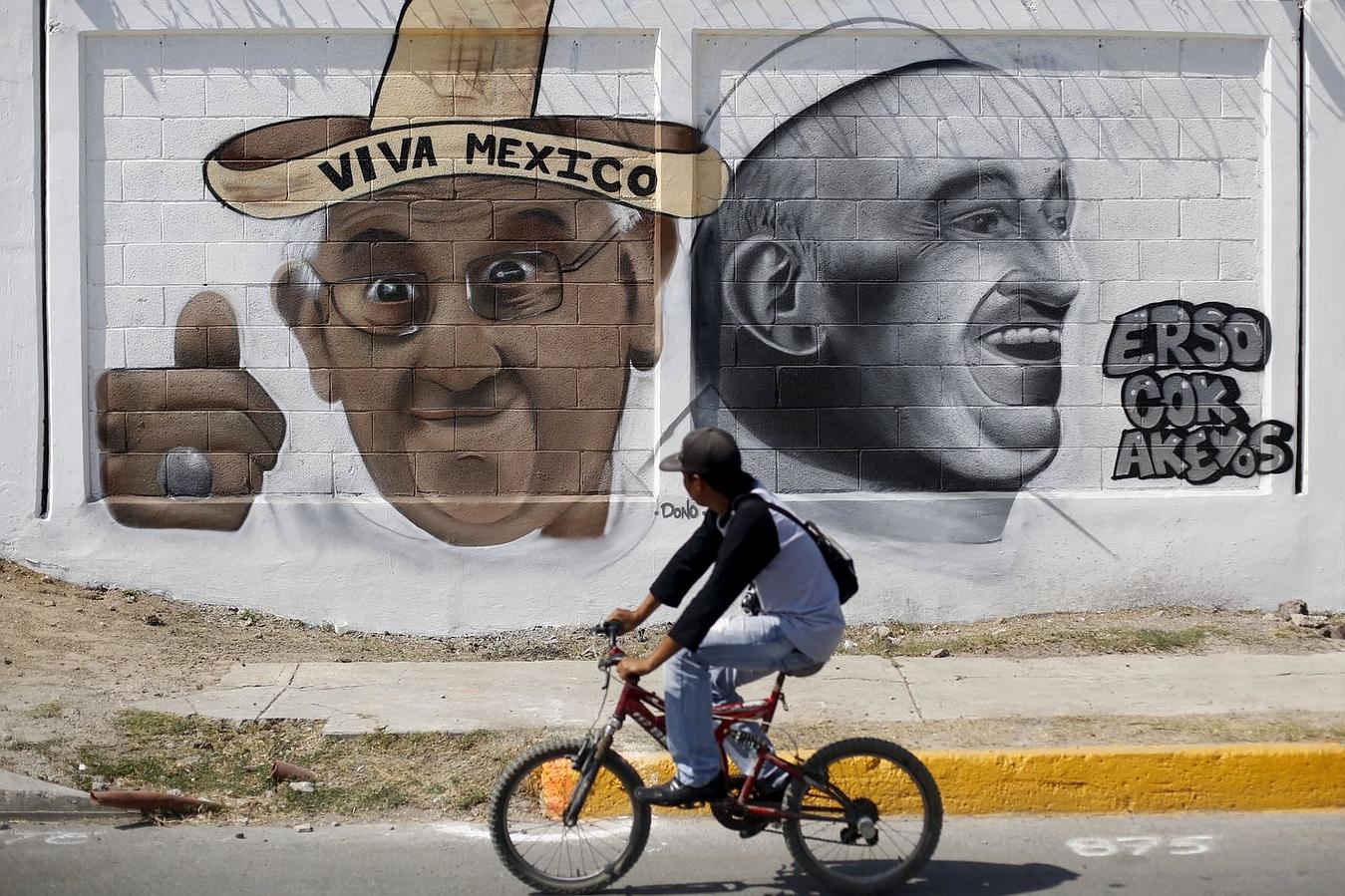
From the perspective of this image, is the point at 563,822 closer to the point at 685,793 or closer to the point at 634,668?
the point at 685,793

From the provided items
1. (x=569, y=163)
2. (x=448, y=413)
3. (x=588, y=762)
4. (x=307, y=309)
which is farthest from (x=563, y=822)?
(x=569, y=163)

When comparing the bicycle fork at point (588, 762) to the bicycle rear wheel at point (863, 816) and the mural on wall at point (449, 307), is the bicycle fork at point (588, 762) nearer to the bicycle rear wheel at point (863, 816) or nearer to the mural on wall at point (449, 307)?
the bicycle rear wheel at point (863, 816)

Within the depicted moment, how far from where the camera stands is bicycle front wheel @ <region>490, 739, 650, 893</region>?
14.6 ft

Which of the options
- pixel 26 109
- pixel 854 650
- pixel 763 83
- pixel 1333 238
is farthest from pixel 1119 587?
pixel 26 109

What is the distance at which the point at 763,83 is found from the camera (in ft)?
26.4

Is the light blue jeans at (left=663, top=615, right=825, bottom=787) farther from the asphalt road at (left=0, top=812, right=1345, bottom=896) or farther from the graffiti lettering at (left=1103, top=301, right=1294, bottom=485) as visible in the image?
the graffiti lettering at (left=1103, top=301, right=1294, bottom=485)

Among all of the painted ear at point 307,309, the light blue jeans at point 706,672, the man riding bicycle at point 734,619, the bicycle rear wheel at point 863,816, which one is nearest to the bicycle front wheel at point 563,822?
the man riding bicycle at point 734,619

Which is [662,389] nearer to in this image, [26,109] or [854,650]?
[854,650]

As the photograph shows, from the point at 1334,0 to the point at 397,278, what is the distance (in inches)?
239

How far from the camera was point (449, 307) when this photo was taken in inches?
319

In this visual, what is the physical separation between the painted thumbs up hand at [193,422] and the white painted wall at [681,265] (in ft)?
0.31

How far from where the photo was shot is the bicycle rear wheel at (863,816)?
14.5 feet

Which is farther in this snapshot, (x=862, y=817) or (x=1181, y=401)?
(x=1181, y=401)

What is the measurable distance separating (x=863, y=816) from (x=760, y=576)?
0.90 m
